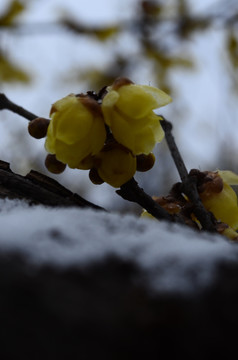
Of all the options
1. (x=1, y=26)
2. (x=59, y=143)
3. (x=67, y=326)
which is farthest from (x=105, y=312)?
(x=1, y=26)

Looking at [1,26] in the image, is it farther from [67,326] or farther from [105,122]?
[67,326]

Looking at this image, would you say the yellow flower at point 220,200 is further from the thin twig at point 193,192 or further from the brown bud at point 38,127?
the brown bud at point 38,127

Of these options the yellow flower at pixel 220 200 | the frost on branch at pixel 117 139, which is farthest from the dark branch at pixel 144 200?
the yellow flower at pixel 220 200

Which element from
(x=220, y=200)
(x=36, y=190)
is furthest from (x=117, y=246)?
(x=220, y=200)

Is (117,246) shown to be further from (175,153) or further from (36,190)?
(175,153)

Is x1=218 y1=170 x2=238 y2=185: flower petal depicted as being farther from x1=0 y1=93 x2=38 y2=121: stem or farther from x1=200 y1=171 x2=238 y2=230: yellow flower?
x1=0 y1=93 x2=38 y2=121: stem
